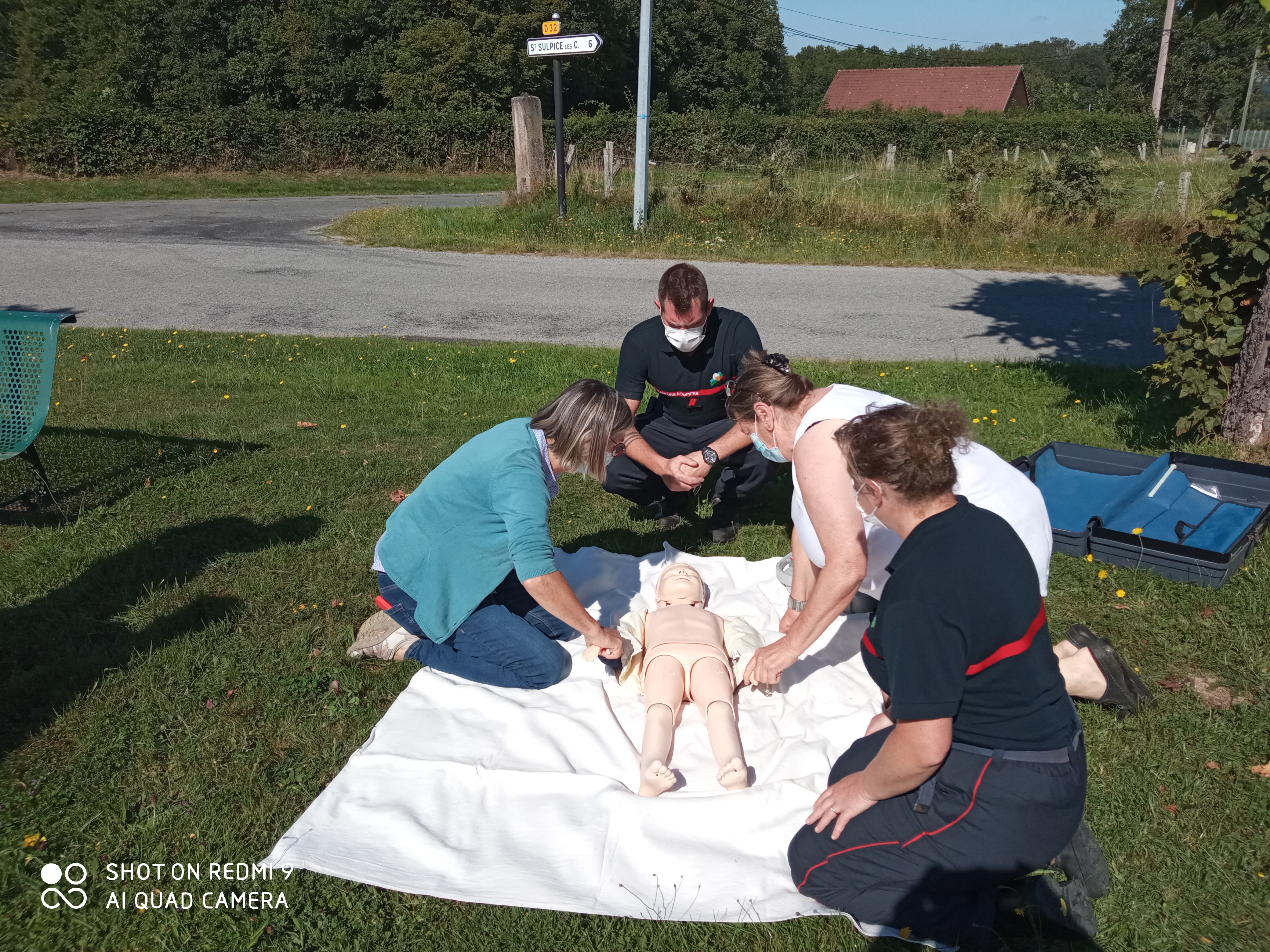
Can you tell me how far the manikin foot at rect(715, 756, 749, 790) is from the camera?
3.38 m

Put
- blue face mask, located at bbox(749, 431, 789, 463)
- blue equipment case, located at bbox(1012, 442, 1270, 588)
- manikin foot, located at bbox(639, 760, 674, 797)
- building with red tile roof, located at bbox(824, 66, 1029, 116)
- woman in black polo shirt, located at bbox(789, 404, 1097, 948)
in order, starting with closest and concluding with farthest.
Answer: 1. woman in black polo shirt, located at bbox(789, 404, 1097, 948)
2. manikin foot, located at bbox(639, 760, 674, 797)
3. blue face mask, located at bbox(749, 431, 789, 463)
4. blue equipment case, located at bbox(1012, 442, 1270, 588)
5. building with red tile roof, located at bbox(824, 66, 1029, 116)

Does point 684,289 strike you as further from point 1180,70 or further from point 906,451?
point 1180,70

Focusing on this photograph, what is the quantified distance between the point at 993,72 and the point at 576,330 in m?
67.8

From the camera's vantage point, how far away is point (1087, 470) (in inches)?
233

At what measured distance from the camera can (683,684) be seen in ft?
12.8

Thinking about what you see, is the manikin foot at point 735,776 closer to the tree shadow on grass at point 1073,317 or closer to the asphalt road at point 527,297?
the asphalt road at point 527,297

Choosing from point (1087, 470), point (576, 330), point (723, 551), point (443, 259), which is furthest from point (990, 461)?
point (443, 259)

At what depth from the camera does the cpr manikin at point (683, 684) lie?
3.42 m

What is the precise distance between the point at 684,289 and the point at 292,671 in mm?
2998

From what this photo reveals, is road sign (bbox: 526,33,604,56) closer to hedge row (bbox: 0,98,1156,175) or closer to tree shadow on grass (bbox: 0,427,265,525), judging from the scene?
hedge row (bbox: 0,98,1156,175)

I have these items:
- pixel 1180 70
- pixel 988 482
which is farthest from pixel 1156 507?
pixel 1180 70

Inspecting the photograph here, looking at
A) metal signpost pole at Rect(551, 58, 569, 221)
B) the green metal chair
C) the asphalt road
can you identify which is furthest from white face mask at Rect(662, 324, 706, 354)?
metal signpost pole at Rect(551, 58, 569, 221)

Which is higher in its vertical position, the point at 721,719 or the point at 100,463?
the point at 100,463

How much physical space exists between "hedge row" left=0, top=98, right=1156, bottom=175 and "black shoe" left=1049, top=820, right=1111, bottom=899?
56.0ft
